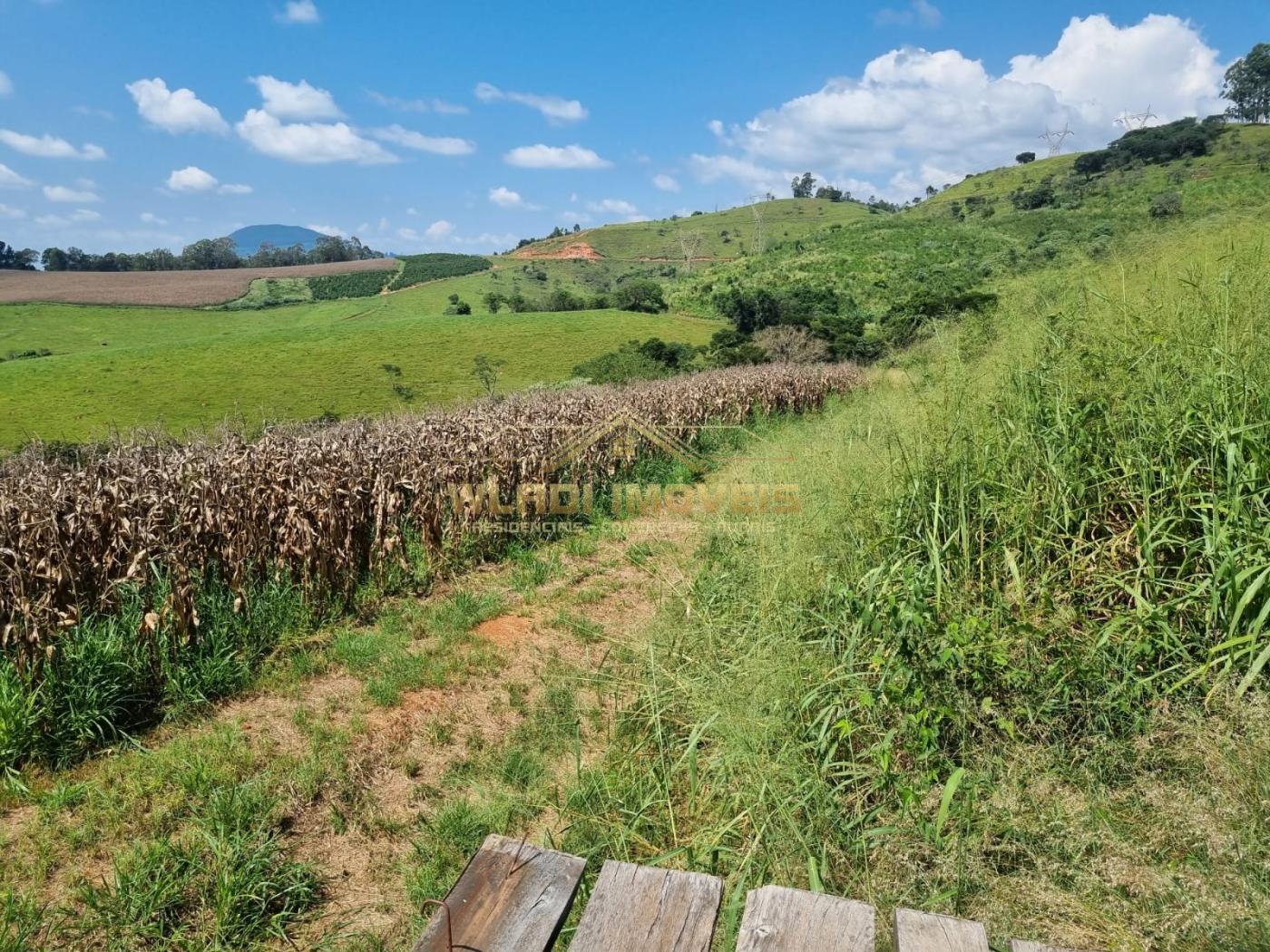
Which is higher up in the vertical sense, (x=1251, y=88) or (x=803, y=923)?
(x=1251, y=88)

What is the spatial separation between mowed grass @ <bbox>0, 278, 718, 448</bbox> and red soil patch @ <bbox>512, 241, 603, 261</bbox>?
4896 cm

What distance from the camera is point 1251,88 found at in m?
83.4

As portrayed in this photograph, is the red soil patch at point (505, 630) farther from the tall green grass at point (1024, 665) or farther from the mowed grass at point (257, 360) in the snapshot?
the mowed grass at point (257, 360)

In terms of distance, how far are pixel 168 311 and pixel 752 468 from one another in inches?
2267

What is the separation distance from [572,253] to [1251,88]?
289ft

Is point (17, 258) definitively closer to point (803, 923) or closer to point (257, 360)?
point (257, 360)

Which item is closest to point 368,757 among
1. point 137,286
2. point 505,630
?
point 505,630

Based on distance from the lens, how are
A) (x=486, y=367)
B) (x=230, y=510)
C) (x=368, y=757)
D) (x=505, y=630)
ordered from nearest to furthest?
(x=368, y=757)
(x=230, y=510)
(x=505, y=630)
(x=486, y=367)

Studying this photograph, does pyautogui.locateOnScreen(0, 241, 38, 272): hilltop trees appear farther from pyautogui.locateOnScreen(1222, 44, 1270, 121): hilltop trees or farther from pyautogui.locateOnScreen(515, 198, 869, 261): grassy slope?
pyautogui.locateOnScreen(1222, 44, 1270, 121): hilltop trees

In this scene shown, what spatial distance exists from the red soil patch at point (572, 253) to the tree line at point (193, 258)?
23946mm

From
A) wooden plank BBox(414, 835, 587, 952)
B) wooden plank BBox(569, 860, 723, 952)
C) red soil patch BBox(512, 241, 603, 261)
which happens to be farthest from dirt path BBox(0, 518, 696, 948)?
red soil patch BBox(512, 241, 603, 261)

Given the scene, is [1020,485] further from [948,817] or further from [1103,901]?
[1103,901]

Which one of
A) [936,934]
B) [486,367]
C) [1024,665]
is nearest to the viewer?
[936,934]

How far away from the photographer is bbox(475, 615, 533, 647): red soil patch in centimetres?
597
